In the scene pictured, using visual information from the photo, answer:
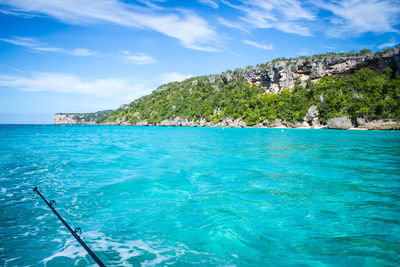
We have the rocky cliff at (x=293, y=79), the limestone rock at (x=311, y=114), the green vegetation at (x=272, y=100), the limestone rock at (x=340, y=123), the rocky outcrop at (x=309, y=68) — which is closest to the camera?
the green vegetation at (x=272, y=100)

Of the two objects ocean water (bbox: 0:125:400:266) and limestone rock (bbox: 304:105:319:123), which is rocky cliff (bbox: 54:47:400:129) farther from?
ocean water (bbox: 0:125:400:266)

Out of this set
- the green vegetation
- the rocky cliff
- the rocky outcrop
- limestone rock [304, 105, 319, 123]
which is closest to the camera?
the green vegetation

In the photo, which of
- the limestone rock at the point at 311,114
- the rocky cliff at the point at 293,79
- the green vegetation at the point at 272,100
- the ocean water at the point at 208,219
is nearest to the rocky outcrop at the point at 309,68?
the rocky cliff at the point at 293,79

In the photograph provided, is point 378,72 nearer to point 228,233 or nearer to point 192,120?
point 192,120

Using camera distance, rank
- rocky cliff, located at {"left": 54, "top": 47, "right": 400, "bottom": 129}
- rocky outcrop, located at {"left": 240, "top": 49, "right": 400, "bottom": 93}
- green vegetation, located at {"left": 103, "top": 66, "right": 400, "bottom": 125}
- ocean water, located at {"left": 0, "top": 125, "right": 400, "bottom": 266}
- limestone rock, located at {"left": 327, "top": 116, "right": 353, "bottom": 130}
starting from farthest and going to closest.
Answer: rocky outcrop, located at {"left": 240, "top": 49, "right": 400, "bottom": 93}
rocky cliff, located at {"left": 54, "top": 47, "right": 400, "bottom": 129}
limestone rock, located at {"left": 327, "top": 116, "right": 353, "bottom": 130}
green vegetation, located at {"left": 103, "top": 66, "right": 400, "bottom": 125}
ocean water, located at {"left": 0, "top": 125, "right": 400, "bottom": 266}

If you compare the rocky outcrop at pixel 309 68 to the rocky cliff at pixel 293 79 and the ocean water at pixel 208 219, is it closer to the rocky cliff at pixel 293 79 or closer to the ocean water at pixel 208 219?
the rocky cliff at pixel 293 79

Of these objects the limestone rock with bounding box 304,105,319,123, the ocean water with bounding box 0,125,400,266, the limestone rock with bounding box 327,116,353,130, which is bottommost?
the ocean water with bounding box 0,125,400,266

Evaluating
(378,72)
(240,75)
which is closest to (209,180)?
(378,72)

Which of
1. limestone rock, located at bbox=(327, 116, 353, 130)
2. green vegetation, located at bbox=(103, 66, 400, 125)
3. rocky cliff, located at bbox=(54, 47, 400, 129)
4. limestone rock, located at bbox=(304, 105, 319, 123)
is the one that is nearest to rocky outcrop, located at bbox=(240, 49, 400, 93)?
rocky cliff, located at bbox=(54, 47, 400, 129)

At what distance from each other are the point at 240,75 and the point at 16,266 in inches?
5619

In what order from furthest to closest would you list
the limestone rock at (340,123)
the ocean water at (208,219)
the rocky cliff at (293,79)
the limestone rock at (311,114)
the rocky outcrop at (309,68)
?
the limestone rock at (311,114), the rocky outcrop at (309,68), the rocky cliff at (293,79), the limestone rock at (340,123), the ocean water at (208,219)

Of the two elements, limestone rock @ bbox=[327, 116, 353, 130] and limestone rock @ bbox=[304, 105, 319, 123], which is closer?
limestone rock @ bbox=[327, 116, 353, 130]

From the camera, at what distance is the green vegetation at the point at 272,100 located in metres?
65.6

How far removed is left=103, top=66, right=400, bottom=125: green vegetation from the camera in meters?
65.6
